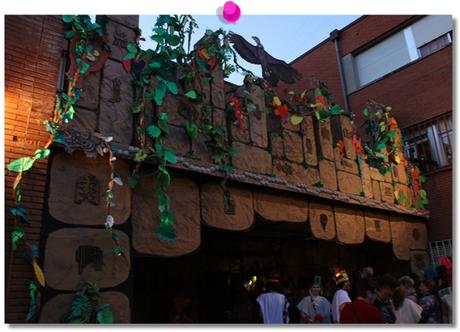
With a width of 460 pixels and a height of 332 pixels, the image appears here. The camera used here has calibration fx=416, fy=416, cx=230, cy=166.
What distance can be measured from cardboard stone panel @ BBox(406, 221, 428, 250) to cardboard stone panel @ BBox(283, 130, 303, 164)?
3816 millimetres

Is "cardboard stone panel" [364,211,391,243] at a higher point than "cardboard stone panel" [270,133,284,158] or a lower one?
lower

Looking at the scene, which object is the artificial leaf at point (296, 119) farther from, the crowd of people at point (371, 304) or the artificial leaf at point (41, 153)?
the artificial leaf at point (41, 153)

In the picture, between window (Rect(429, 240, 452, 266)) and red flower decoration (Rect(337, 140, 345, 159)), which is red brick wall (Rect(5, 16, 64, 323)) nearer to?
red flower decoration (Rect(337, 140, 345, 159))

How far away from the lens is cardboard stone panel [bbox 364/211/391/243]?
8828 millimetres

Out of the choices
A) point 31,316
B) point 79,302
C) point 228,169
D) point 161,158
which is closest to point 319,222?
point 228,169

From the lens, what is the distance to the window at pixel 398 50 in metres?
11.2

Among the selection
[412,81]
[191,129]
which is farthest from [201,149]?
[412,81]

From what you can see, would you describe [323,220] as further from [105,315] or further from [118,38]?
[118,38]

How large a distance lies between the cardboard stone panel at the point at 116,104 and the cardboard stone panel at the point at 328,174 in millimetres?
4098

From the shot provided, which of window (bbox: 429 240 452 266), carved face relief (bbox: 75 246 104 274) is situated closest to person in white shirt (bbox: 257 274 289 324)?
carved face relief (bbox: 75 246 104 274)

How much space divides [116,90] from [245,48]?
10.5 feet

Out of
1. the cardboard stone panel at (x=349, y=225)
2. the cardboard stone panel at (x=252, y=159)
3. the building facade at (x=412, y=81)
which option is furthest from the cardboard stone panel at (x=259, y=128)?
the building facade at (x=412, y=81)

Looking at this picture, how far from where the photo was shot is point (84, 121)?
17.1 feet

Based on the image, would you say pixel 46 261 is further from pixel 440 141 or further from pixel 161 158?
pixel 440 141
